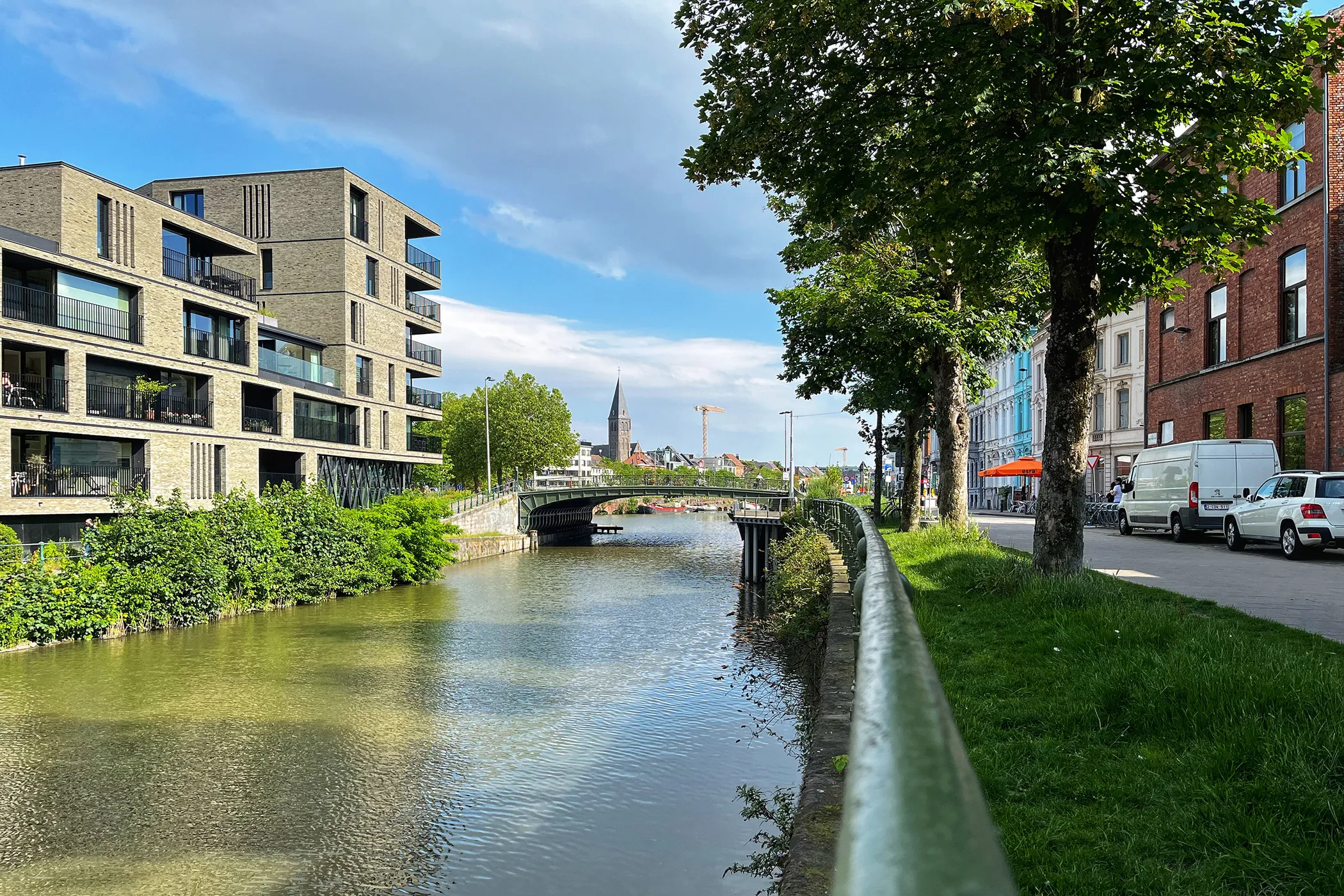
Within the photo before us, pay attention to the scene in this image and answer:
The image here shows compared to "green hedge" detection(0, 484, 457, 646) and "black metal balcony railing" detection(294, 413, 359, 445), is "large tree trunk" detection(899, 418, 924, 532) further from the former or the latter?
"black metal balcony railing" detection(294, 413, 359, 445)

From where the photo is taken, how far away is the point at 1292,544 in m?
17.4

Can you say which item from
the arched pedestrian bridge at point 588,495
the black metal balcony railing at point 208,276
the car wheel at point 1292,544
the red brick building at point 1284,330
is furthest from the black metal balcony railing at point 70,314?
the car wheel at point 1292,544

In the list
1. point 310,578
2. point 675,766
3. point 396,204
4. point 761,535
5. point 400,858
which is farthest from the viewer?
point 396,204

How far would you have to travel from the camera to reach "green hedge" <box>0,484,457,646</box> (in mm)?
21031

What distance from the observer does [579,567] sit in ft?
147

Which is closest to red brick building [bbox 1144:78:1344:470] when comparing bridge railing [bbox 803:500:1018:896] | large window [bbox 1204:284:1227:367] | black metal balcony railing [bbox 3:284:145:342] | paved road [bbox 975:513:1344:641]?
large window [bbox 1204:284:1227:367]

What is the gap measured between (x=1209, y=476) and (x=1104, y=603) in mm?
16470

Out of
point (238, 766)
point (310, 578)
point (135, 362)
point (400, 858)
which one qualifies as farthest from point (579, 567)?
point (400, 858)

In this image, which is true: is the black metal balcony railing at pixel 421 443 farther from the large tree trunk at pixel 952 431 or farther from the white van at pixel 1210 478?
the white van at pixel 1210 478

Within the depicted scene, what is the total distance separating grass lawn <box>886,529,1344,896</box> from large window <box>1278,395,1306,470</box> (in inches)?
761

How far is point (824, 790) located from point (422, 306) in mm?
50328

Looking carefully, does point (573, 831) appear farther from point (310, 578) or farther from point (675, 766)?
point (310, 578)

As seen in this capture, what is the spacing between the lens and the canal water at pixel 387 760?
33.1ft

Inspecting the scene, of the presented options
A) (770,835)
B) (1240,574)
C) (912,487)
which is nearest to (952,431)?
(912,487)
